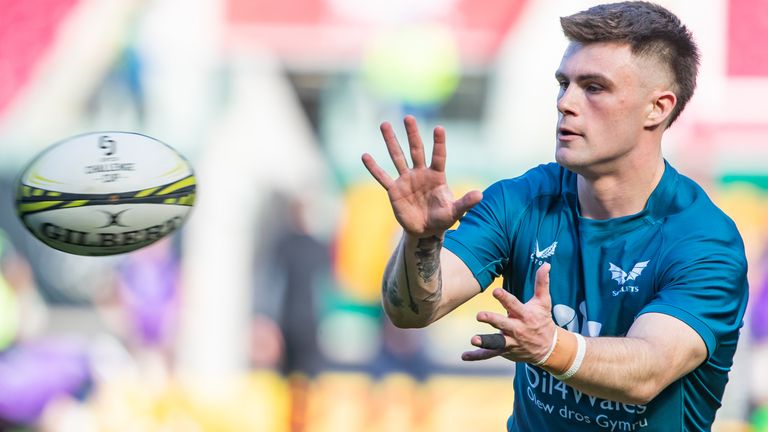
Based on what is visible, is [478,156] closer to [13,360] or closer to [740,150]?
[740,150]

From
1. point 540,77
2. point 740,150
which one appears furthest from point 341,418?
point 740,150

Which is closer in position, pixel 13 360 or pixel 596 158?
pixel 596 158

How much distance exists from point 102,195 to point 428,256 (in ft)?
5.50

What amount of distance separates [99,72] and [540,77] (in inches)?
172

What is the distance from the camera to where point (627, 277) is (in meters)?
3.68

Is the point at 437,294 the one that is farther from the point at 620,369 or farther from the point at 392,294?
the point at 620,369

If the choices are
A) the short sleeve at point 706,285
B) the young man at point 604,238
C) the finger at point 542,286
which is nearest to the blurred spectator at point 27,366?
the young man at point 604,238

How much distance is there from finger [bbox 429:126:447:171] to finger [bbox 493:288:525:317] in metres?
0.53

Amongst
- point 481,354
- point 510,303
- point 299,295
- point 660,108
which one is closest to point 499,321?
point 510,303

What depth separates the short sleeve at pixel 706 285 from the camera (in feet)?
11.1

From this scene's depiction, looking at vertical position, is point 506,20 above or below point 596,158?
above

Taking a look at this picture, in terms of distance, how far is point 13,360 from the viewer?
9.66 meters

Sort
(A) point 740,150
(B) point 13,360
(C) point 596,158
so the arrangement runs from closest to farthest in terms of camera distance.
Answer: (C) point 596,158
(B) point 13,360
(A) point 740,150

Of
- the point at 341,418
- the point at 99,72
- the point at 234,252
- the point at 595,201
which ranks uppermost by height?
the point at 99,72
